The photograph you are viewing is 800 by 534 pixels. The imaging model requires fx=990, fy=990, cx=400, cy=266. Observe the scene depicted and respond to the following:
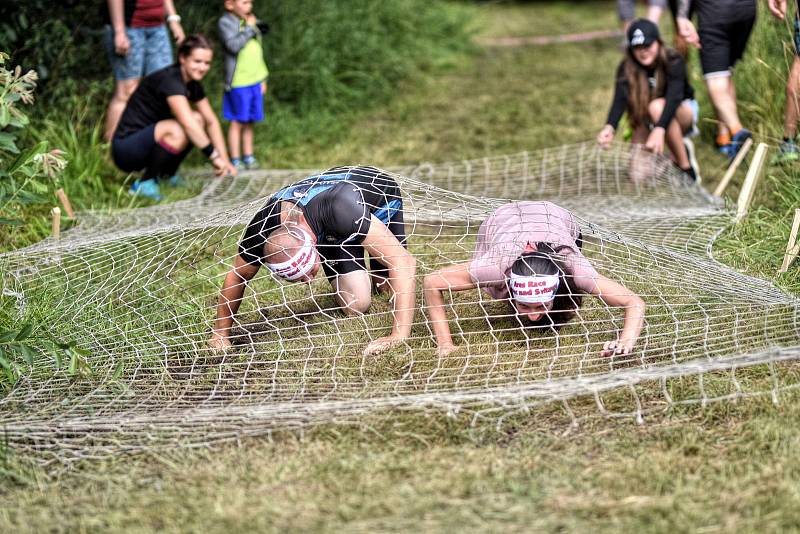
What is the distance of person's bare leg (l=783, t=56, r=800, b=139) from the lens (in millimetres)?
5180

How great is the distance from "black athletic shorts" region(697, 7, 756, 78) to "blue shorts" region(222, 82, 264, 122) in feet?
9.22

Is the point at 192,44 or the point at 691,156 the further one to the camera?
the point at 691,156

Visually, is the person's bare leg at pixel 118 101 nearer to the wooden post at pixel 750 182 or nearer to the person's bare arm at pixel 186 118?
the person's bare arm at pixel 186 118

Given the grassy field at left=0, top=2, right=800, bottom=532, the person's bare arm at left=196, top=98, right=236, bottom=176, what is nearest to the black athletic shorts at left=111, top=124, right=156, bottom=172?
the person's bare arm at left=196, top=98, right=236, bottom=176

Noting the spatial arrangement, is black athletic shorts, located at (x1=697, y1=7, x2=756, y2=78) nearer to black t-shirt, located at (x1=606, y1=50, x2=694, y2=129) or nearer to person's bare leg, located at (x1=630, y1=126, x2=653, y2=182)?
black t-shirt, located at (x1=606, y1=50, x2=694, y2=129)

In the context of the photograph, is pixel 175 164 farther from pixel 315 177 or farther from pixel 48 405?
pixel 48 405

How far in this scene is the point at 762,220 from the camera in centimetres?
476

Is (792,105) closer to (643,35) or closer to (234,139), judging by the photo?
(643,35)

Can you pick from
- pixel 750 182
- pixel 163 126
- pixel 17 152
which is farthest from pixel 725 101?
pixel 17 152

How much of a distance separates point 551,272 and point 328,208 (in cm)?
91

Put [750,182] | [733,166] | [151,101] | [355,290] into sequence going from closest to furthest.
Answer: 1. [355,290]
2. [750,182]
3. [733,166]
4. [151,101]

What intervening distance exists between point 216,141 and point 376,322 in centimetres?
236

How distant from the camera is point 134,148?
18.9 feet

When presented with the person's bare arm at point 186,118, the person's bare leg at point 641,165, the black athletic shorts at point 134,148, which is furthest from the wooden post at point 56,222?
the person's bare leg at point 641,165
